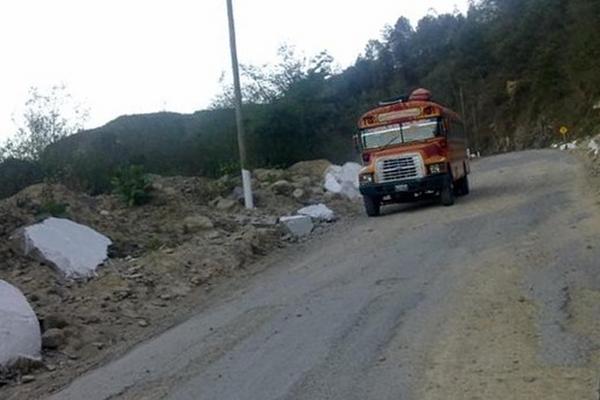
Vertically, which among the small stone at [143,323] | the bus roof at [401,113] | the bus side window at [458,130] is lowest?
the small stone at [143,323]

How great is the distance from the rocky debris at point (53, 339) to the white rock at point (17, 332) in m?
0.22

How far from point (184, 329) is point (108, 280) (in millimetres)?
2862

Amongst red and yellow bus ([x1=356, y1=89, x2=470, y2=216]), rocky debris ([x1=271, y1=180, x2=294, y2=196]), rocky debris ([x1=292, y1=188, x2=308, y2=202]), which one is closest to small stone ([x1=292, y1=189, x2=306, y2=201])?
rocky debris ([x1=292, y1=188, x2=308, y2=202])

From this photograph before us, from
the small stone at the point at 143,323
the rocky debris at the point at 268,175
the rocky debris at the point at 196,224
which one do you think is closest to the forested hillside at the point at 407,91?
the rocky debris at the point at 268,175

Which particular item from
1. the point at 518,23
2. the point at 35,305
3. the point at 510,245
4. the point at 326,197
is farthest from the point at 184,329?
the point at 518,23

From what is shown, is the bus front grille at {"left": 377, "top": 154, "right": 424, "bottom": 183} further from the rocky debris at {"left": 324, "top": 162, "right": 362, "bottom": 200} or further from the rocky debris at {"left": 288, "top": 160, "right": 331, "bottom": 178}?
the rocky debris at {"left": 288, "top": 160, "right": 331, "bottom": 178}

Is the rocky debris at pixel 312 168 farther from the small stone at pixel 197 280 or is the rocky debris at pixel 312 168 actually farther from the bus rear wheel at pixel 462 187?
the small stone at pixel 197 280

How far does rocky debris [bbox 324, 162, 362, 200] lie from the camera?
25.9 m

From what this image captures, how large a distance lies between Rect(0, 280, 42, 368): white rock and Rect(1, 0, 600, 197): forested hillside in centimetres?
1184

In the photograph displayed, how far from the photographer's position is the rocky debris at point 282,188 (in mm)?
24062

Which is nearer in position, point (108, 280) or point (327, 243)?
point (108, 280)

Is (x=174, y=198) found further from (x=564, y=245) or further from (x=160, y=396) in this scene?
(x=160, y=396)

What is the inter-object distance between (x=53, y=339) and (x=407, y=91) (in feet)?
264

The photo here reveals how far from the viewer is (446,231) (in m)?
15.8
